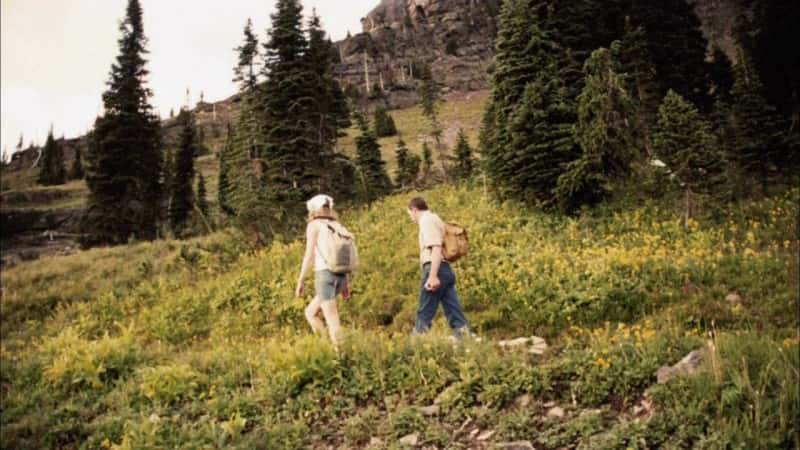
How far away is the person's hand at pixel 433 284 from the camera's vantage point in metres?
7.63

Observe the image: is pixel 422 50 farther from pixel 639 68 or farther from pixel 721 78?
pixel 639 68

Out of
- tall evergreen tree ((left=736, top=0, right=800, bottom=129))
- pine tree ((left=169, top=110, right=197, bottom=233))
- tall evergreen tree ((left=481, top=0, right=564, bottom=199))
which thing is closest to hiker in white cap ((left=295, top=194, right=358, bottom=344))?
tall evergreen tree ((left=481, top=0, right=564, bottom=199))

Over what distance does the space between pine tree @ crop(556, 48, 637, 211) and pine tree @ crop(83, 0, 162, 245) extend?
27.2m

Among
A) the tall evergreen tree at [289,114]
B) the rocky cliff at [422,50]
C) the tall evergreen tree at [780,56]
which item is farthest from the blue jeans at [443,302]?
the rocky cliff at [422,50]

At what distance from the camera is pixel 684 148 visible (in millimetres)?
13922

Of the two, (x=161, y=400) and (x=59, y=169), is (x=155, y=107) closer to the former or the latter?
(x=161, y=400)

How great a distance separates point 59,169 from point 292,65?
70059 millimetres

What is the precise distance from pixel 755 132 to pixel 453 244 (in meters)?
16.5

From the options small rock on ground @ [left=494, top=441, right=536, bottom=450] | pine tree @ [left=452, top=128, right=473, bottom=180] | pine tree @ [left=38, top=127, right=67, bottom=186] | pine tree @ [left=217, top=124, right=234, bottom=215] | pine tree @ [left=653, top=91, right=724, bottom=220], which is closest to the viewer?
small rock on ground @ [left=494, top=441, right=536, bottom=450]

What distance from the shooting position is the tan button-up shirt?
310 inches

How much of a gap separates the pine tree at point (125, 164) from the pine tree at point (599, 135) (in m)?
27.2

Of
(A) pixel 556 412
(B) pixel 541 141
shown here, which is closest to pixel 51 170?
(B) pixel 541 141

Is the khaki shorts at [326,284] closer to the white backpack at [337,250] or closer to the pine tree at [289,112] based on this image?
the white backpack at [337,250]

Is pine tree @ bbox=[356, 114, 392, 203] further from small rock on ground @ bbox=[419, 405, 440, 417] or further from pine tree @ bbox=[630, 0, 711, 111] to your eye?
small rock on ground @ bbox=[419, 405, 440, 417]
